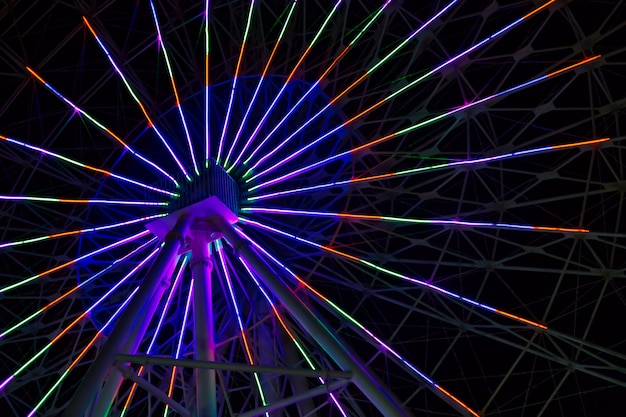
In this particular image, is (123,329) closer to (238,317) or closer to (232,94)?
(238,317)

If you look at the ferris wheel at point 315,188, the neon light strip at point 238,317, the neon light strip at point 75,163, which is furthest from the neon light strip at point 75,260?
the neon light strip at point 238,317

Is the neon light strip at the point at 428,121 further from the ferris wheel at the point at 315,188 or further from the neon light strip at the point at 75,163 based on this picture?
the neon light strip at the point at 75,163

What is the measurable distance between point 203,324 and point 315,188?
5027 mm

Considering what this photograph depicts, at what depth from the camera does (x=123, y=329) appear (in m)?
13.4

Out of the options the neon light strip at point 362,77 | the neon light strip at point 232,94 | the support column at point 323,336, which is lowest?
the support column at point 323,336

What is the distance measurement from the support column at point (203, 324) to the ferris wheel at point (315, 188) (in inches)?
9.4

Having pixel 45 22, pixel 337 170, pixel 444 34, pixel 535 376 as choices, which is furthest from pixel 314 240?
pixel 45 22

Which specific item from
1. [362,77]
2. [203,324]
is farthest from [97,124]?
[362,77]

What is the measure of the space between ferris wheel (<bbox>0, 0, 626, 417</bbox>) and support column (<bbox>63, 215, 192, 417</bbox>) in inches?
40.3

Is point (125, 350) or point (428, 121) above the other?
point (428, 121)

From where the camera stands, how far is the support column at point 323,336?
511 inches

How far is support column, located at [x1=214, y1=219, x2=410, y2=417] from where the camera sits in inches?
511

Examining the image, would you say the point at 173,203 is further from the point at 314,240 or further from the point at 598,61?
the point at 598,61

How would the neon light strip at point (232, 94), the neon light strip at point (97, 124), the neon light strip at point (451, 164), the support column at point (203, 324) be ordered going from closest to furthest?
1. the support column at point (203, 324)
2. the neon light strip at point (451, 164)
3. the neon light strip at point (232, 94)
4. the neon light strip at point (97, 124)
